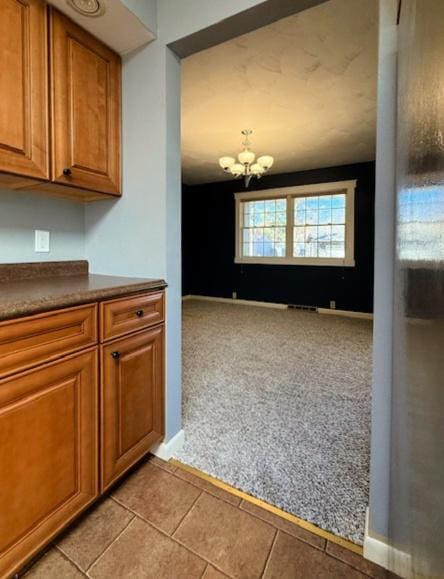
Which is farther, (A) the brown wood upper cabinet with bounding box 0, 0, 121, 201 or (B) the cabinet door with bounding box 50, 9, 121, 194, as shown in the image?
(B) the cabinet door with bounding box 50, 9, 121, 194

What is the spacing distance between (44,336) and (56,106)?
1.01 metres

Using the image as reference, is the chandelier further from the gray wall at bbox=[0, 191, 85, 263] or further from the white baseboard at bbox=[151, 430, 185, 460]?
the white baseboard at bbox=[151, 430, 185, 460]

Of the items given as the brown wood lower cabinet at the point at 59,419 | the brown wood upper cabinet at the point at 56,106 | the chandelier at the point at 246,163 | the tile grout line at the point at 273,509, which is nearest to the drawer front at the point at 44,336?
the brown wood lower cabinet at the point at 59,419

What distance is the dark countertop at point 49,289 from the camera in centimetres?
91

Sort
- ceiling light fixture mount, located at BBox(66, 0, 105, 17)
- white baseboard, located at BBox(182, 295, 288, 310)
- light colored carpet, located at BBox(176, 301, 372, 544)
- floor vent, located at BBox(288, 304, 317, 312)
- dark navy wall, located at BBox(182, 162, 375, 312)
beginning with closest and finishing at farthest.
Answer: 1. ceiling light fixture mount, located at BBox(66, 0, 105, 17)
2. light colored carpet, located at BBox(176, 301, 372, 544)
3. dark navy wall, located at BBox(182, 162, 375, 312)
4. floor vent, located at BBox(288, 304, 317, 312)
5. white baseboard, located at BBox(182, 295, 288, 310)

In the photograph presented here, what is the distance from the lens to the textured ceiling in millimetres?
2049

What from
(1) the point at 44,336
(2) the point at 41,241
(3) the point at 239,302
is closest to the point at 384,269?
(1) the point at 44,336

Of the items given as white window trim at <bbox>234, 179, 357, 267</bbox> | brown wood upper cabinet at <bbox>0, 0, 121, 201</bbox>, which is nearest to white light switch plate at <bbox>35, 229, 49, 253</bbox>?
brown wood upper cabinet at <bbox>0, 0, 121, 201</bbox>

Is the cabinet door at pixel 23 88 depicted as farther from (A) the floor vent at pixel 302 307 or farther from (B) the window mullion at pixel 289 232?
(A) the floor vent at pixel 302 307

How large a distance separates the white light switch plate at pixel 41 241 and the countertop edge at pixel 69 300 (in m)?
0.65

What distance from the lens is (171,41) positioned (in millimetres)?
1428

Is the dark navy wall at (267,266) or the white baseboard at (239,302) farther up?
the dark navy wall at (267,266)

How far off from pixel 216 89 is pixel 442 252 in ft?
10.1

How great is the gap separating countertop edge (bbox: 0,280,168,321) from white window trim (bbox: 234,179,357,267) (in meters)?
4.46
